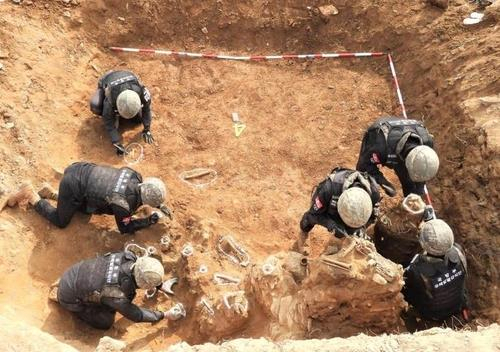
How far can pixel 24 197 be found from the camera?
725 centimetres

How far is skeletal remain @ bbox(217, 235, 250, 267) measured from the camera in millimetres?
7273

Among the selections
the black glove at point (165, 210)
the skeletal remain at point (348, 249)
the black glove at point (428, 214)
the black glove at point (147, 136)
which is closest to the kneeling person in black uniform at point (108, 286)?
the black glove at point (165, 210)

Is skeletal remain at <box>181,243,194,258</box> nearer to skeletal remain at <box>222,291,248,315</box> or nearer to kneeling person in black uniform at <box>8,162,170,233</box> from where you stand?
kneeling person in black uniform at <box>8,162,170,233</box>

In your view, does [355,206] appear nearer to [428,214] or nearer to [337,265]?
[337,265]

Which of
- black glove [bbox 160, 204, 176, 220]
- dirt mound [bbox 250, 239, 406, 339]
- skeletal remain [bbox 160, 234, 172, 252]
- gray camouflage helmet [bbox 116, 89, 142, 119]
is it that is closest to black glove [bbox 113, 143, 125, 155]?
gray camouflage helmet [bbox 116, 89, 142, 119]

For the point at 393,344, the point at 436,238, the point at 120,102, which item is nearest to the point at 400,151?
the point at 436,238

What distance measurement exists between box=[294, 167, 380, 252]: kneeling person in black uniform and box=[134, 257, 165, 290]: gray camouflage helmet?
2.18m

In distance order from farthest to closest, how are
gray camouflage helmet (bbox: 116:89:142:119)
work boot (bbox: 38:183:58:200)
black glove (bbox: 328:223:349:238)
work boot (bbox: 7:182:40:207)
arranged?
gray camouflage helmet (bbox: 116:89:142:119)
work boot (bbox: 38:183:58:200)
work boot (bbox: 7:182:40:207)
black glove (bbox: 328:223:349:238)

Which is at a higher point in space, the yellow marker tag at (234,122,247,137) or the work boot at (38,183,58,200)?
the yellow marker tag at (234,122,247,137)

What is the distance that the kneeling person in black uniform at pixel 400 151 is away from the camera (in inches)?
261

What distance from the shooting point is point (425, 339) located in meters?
4.75

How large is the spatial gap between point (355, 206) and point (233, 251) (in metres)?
2.08

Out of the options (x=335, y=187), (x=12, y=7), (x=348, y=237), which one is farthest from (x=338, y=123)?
(x=12, y=7)

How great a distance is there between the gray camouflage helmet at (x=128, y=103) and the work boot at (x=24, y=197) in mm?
1733
